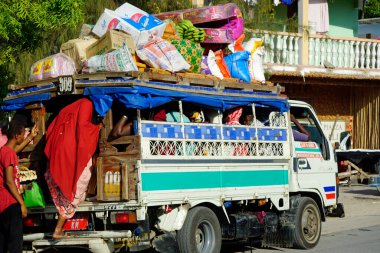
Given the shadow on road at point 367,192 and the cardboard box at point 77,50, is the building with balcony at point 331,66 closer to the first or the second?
the shadow on road at point 367,192

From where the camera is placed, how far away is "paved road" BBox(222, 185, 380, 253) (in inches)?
424

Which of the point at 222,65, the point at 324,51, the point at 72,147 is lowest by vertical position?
the point at 72,147

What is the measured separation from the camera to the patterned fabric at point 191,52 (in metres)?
9.10

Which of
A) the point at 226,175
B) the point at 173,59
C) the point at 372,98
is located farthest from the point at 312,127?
the point at 372,98

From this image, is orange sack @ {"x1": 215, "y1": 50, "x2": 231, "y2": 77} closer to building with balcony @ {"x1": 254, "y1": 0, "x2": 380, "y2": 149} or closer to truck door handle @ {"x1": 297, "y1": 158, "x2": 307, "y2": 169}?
truck door handle @ {"x1": 297, "y1": 158, "x2": 307, "y2": 169}

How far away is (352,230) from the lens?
1303cm

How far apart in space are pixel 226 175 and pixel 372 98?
48.1ft

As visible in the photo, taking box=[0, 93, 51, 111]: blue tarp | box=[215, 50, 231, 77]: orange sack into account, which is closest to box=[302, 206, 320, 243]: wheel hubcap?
box=[215, 50, 231, 77]: orange sack

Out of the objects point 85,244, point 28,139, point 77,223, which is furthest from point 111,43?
point 85,244

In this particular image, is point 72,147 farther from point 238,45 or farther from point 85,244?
point 238,45

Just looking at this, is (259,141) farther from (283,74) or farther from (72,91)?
(283,74)

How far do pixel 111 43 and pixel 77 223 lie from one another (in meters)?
2.15

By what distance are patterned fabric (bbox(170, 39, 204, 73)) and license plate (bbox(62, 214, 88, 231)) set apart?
7.71 feet

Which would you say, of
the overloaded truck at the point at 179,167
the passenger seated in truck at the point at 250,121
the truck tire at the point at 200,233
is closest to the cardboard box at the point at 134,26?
the overloaded truck at the point at 179,167
